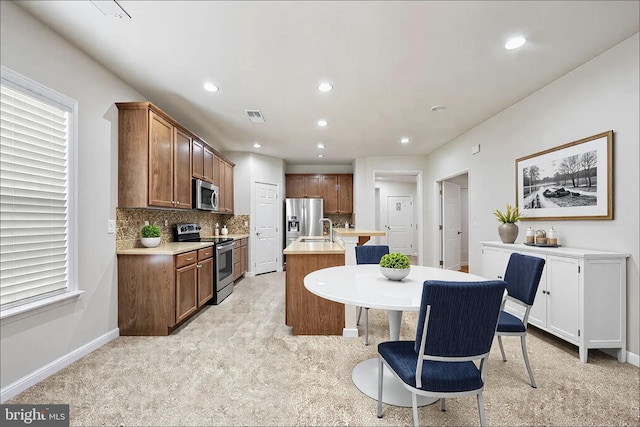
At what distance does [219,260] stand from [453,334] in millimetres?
3475

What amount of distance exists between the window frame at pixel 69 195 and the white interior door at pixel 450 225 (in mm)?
5724

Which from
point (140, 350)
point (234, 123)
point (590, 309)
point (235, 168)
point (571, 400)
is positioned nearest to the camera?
point (571, 400)

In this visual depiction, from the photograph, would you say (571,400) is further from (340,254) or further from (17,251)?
(17,251)

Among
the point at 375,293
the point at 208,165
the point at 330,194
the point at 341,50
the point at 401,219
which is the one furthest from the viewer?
the point at 401,219

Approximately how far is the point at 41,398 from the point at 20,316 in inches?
21.1

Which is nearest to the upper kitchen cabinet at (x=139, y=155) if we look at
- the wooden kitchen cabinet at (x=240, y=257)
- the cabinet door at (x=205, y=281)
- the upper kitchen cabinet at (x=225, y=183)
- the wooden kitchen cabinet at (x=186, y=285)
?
the wooden kitchen cabinet at (x=186, y=285)

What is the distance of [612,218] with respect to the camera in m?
2.38

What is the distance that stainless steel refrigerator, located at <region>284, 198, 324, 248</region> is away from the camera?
6719 mm

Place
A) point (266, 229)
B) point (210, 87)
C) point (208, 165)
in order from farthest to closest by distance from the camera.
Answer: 1. point (266, 229)
2. point (208, 165)
3. point (210, 87)

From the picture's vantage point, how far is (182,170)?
3.61m

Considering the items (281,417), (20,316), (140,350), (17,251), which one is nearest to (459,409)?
(281,417)

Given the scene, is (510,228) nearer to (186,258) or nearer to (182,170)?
(186,258)

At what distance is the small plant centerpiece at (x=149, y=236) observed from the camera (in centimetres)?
315

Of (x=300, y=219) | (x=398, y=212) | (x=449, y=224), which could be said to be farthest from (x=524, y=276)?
(x=398, y=212)
